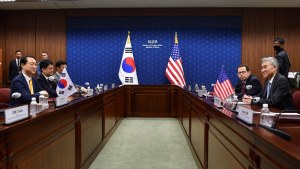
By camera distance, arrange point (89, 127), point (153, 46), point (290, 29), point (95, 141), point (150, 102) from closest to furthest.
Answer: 1. point (89, 127)
2. point (95, 141)
3. point (150, 102)
4. point (290, 29)
5. point (153, 46)

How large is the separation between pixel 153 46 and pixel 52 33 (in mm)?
3042

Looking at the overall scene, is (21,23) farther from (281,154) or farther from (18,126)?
(281,154)

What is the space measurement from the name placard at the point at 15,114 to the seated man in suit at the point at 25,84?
1384mm

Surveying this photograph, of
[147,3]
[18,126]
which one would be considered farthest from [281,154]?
[147,3]

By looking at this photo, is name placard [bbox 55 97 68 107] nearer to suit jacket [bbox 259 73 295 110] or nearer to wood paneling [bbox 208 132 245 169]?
wood paneling [bbox 208 132 245 169]

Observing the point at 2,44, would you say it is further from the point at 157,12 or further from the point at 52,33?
the point at 157,12

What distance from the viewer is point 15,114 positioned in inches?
68.2

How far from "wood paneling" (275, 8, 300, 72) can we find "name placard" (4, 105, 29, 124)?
833 cm

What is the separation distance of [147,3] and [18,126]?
699 centimetres

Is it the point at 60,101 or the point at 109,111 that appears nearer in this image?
the point at 60,101

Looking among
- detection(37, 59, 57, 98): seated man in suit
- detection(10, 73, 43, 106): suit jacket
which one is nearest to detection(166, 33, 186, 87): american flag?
detection(37, 59, 57, 98): seated man in suit

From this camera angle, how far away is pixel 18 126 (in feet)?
5.41

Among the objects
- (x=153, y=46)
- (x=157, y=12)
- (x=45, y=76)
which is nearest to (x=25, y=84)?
(x=45, y=76)

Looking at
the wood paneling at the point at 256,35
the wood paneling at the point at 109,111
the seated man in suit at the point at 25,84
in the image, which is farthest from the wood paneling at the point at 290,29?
the seated man in suit at the point at 25,84
